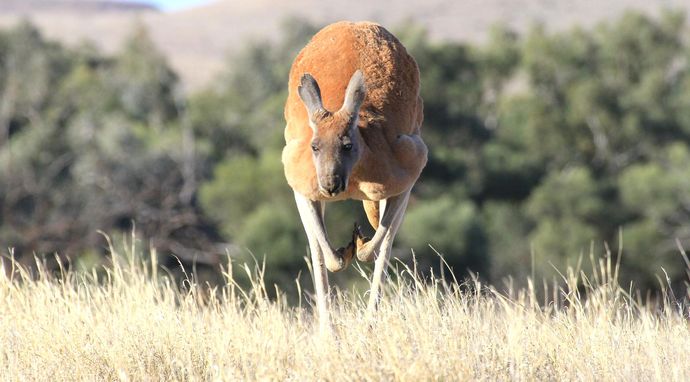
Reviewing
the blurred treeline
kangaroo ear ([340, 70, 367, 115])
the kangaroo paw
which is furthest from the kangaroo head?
the blurred treeline

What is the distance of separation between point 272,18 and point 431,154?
11118cm

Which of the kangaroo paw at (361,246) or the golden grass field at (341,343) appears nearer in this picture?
the golden grass field at (341,343)

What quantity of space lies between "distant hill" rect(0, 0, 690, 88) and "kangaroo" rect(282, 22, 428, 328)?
11786cm

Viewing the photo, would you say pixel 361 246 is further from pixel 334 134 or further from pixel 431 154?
pixel 431 154

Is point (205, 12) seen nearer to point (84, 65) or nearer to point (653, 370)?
point (84, 65)

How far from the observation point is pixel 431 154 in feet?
148

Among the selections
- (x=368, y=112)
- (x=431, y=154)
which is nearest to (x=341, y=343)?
(x=368, y=112)

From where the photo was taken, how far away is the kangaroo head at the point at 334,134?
630 cm

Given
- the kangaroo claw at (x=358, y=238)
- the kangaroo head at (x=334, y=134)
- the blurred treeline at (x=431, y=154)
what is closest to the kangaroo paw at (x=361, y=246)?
the kangaroo claw at (x=358, y=238)

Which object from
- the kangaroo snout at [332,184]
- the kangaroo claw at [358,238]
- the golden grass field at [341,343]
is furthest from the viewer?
the kangaroo claw at [358,238]

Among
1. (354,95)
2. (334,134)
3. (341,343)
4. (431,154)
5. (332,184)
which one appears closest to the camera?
(341,343)

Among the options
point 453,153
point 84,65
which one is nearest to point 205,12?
point 84,65

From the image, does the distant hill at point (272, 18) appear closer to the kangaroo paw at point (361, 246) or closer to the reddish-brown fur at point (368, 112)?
the reddish-brown fur at point (368, 112)

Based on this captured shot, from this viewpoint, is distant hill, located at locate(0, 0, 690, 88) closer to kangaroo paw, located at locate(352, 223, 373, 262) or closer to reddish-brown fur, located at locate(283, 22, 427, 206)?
reddish-brown fur, located at locate(283, 22, 427, 206)
